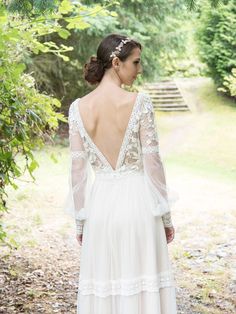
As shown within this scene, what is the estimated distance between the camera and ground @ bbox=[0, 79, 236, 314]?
3918mm

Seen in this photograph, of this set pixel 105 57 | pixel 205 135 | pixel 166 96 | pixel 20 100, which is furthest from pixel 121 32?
pixel 105 57

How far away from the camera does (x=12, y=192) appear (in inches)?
299

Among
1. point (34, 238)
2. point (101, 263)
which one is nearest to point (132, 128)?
point (101, 263)

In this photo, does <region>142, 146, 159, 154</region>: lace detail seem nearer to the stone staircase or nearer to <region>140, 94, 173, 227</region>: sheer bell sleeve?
<region>140, 94, 173, 227</region>: sheer bell sleeve

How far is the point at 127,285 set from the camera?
8.36 ft

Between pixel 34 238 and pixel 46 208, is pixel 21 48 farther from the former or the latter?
pixel 46 208

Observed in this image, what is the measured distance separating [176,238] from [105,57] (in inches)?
141

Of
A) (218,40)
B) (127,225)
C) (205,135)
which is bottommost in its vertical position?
(205,135)

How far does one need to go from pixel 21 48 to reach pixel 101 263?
1.94 meters

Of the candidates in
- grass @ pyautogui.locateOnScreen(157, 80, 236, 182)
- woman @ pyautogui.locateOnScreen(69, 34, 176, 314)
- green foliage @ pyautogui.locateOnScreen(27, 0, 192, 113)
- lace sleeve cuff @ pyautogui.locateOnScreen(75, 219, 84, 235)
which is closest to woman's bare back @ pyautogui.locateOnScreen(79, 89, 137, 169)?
woman @ pyautogui.locateOnScreen(69, 34, 176, 314)

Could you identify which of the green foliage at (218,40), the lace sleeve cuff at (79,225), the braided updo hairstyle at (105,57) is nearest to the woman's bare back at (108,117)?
the braided updo hairstyle at (105,57)

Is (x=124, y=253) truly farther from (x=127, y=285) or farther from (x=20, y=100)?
(x=20, y=100)

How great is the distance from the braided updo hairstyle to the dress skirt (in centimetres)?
48

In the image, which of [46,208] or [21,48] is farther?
[46,208]
